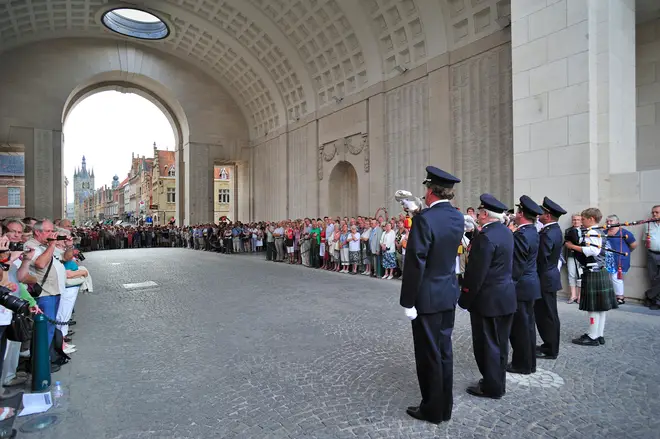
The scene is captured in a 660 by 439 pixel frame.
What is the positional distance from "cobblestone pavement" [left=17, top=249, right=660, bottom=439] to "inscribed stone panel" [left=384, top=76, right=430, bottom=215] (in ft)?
32.5

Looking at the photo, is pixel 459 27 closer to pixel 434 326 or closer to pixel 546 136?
pixel 546 136

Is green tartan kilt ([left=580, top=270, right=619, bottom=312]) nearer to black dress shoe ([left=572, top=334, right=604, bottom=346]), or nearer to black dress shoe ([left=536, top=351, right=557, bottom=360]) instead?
black dress shoe ([left=572, top=334, right=604, bottom=346])

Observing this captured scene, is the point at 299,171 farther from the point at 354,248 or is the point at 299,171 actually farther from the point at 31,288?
the point at 31,288

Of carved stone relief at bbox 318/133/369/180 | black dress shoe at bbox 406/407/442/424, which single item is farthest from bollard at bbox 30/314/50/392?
carved stone relief at bbox 318/133/369/180

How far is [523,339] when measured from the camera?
182 inches

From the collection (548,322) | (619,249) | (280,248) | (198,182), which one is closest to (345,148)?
(280,248)

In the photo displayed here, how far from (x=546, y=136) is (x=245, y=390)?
8898 millimetres

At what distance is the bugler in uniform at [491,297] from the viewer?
3.97 m

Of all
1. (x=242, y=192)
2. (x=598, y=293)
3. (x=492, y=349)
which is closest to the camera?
(x=492, y=349)

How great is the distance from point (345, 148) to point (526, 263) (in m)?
17.3

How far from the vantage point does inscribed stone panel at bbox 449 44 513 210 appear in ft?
43.9

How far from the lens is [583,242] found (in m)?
5.56

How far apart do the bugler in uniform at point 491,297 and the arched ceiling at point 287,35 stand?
12172 millimetres

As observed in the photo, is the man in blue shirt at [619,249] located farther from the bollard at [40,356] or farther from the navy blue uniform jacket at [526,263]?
the bollard at [40,356]
